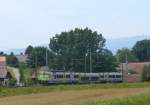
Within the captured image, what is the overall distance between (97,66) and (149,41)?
149 ft

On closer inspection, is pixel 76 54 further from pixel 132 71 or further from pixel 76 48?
pixel 132 71

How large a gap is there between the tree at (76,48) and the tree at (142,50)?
1225 inches

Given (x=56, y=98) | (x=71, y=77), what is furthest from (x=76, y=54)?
(x=56, y=98)

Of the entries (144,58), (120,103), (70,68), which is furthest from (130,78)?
(120,103)

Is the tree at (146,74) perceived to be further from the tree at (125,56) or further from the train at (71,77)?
the tree at (125,56)

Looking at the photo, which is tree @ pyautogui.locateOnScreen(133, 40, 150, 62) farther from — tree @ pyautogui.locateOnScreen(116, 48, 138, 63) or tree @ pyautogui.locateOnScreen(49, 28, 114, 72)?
tree @ pyautogui.locateOnScreen(49, 28, 114, 72)

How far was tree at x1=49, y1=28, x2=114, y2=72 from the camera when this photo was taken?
322 ft

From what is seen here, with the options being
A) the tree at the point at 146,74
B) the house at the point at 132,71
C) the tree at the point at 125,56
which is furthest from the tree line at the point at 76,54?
the tree at the point at 125,56

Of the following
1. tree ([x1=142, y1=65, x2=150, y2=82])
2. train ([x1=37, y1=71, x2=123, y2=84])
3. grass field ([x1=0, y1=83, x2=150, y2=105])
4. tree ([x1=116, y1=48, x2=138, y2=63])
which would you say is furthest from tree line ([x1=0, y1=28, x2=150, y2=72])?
grass field ([x1=0, y1=83, x2=150, y2=105])

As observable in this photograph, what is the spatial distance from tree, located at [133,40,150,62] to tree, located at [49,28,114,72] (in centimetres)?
3112

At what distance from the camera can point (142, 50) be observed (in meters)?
140

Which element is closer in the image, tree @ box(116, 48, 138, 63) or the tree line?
the tree line

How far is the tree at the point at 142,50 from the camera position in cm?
13931

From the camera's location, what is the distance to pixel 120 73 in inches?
3622
